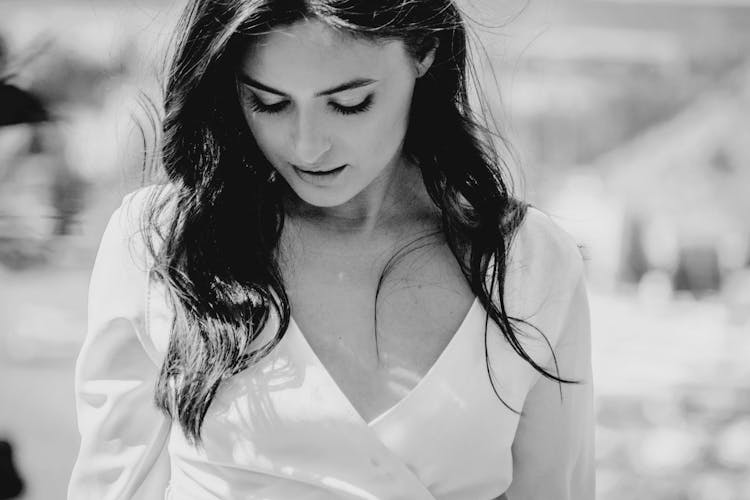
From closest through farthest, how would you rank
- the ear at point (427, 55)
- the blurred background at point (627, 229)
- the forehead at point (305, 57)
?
1. the forehead at point (305, 57)
2. the ear at point (427, 55)
3. the blurred background at point (627, 229)

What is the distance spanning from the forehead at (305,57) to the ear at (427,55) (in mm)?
131

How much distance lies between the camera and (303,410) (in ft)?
3.36

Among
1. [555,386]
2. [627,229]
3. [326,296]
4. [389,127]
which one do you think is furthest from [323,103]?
[627,229]

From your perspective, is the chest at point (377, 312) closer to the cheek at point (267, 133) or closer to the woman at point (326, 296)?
the woman at point (326, 296)

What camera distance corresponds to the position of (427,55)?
1.14 metres

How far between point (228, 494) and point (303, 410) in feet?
0.44

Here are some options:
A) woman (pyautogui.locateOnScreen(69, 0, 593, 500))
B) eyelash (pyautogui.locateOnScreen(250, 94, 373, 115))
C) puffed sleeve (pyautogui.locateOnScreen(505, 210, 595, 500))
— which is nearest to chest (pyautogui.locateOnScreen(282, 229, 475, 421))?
woman (pyautogui.locateOnScreen(69, 0, 593, 500))

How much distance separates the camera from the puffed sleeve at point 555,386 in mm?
1166

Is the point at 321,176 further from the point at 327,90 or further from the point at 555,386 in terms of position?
the point at 555,386

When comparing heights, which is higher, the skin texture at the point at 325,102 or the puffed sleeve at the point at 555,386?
the skin texture at the point at 325,102

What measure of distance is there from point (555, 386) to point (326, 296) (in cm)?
32

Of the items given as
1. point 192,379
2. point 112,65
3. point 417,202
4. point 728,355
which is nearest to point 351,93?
point 417,202

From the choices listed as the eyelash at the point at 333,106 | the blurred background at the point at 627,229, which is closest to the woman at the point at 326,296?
the eyelash at the point at 333,106

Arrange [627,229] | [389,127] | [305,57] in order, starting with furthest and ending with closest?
1. [627,229]
2. [389,127]
3. [305,57]
